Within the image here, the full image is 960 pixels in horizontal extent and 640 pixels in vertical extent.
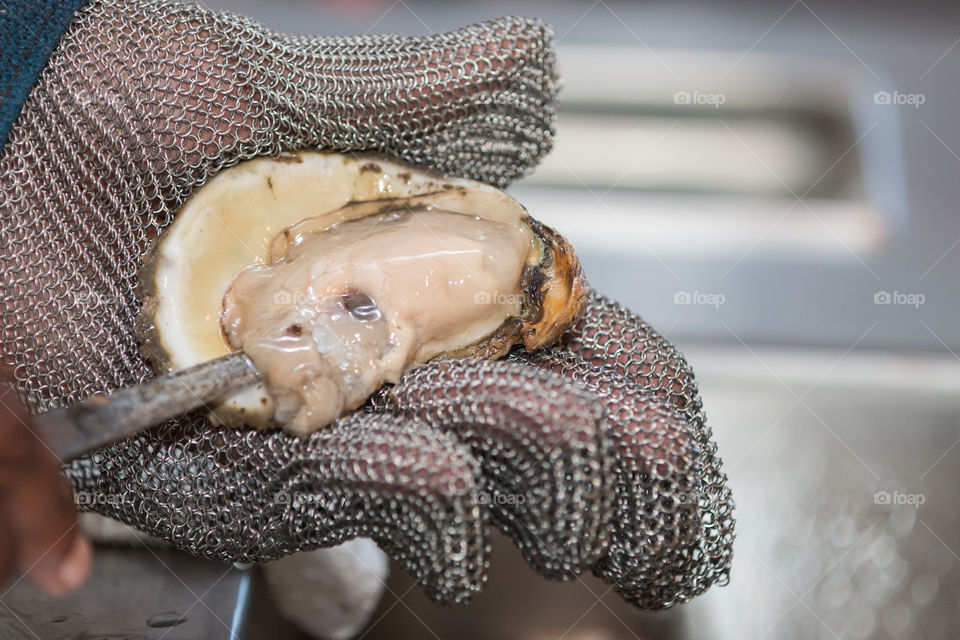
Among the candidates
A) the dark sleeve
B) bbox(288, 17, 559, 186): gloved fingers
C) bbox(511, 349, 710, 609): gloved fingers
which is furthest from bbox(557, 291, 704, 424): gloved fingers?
the dark sleeve

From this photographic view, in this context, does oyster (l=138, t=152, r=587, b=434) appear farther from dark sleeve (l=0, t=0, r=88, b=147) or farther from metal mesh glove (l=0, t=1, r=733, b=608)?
dark sleeve (l=0, t=0, r=88, b=147)

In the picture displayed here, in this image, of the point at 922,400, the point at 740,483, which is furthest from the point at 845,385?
the point at 740,483

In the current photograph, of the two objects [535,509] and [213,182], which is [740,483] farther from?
[213,182]

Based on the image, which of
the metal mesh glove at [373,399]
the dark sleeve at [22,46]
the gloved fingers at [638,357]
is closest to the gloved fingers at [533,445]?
the metal mesh glove at [373,399]

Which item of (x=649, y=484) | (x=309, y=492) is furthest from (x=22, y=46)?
(x=649, y=484)

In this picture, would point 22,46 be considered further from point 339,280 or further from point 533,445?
point 533,445

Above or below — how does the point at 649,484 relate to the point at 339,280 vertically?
below

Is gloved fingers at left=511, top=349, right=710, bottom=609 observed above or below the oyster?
below
